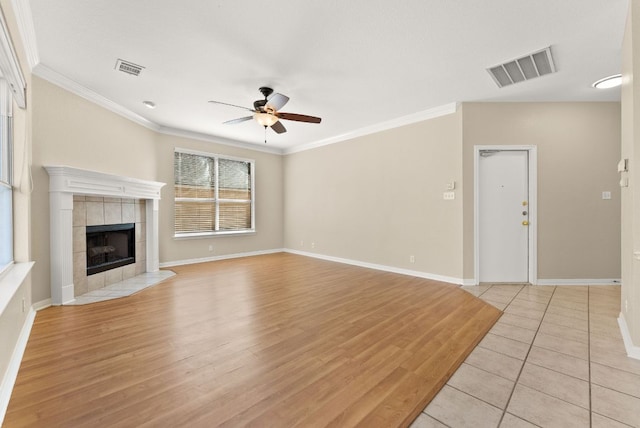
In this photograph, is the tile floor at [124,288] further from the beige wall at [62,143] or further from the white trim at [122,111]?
Result: the white trim at [122,111]

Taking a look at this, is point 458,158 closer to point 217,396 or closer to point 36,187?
point 217,396

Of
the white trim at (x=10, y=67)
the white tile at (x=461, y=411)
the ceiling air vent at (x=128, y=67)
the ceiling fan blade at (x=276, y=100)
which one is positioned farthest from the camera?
the ceiling fan blade at (x=276, y=100)

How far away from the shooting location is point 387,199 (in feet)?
17.4

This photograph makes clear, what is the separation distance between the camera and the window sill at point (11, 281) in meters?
1.70

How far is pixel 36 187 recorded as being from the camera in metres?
3.22

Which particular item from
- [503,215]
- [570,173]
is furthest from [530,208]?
[570,173]

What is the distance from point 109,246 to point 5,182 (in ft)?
7.81

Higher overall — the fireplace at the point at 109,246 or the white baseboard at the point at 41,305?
the fireplace at the point at 109,246

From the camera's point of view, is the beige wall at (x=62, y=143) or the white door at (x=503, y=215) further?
the white door at (x=503, y=215)

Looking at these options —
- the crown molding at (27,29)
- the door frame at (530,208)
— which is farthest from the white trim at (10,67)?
the door frame at (530,208)

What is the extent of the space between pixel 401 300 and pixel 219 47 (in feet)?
11.8

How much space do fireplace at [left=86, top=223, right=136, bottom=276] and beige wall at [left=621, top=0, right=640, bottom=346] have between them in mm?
6007

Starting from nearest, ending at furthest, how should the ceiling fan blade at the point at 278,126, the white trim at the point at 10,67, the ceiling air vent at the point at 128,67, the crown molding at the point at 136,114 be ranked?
the white trim at the point at 10,67 → the crown molding at the point at 136,114 → the ceiling air vent at the point at 128,67 → the ceiling fan blade at the point at 278,126

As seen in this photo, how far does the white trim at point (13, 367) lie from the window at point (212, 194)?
3.25m
